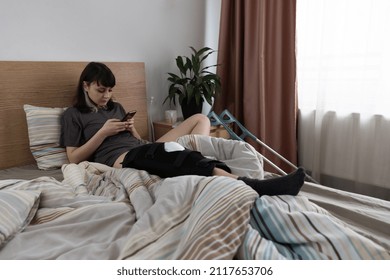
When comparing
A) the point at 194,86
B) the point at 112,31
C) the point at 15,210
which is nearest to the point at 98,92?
the point at 112,31

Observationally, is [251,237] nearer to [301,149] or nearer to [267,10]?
[301,149]

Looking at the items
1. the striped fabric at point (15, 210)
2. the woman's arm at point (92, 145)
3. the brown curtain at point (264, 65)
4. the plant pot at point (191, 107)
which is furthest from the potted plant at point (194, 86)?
the striped fabric at point (15, 210)

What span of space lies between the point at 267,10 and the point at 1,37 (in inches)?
73.8

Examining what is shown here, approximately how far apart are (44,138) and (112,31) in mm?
955

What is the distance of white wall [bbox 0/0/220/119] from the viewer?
1.87 m

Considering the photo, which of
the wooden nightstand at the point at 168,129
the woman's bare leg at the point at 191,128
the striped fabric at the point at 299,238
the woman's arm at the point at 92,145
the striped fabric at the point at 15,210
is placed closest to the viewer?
the striped fabric at the point at 299,238

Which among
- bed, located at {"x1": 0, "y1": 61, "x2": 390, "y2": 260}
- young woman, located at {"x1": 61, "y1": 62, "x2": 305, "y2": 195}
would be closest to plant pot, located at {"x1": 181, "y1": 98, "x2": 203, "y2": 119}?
young woman, located at {"x1": 61, "y1": 62, "x2": 305, "y2": 195}

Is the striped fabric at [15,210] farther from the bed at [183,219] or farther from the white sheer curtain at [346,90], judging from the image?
the white sheer curtain at [346,90]

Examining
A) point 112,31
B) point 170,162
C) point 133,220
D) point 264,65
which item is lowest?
point 133,220

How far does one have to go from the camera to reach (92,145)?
5.84 ft

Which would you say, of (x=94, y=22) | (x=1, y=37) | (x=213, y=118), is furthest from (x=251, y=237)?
(x=94, y=22)

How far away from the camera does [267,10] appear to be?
2.54 meters

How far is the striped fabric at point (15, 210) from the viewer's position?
2.98 feet

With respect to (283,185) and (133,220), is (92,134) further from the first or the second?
(283,185)
